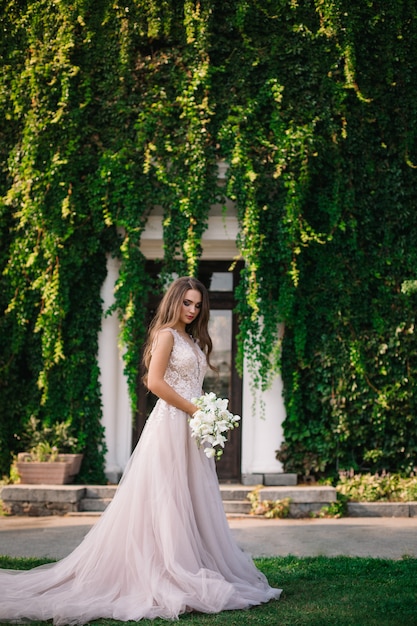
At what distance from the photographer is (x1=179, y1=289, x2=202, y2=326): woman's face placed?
14.7 feet

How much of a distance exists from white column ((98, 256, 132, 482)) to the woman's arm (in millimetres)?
4579

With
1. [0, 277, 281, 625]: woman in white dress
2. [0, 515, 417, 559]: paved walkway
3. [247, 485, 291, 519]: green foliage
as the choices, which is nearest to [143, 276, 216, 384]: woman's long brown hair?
[0, 277, 281, 625]: woman in white dress

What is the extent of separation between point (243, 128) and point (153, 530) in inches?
239

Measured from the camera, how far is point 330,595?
14.0 feet

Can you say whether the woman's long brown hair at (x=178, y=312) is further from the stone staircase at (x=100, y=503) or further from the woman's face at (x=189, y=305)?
the stone staircase at (x=100, y=503)

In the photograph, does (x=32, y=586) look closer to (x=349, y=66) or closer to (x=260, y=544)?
(x=260, y=544)

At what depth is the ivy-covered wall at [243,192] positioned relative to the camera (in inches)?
337

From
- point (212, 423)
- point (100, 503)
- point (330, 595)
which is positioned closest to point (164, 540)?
point (212, 423)

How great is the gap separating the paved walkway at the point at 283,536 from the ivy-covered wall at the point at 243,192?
1.28 m

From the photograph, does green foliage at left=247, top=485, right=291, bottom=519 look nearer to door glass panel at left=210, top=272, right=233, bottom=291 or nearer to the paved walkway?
the paved walkway

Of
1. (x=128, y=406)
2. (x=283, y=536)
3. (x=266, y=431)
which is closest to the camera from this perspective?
(x=283, y=536)

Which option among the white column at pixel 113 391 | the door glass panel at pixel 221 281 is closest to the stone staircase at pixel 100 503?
the white column at pixel 113 391

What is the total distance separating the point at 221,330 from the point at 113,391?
181cm

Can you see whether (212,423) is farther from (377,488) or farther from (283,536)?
(377,488)
